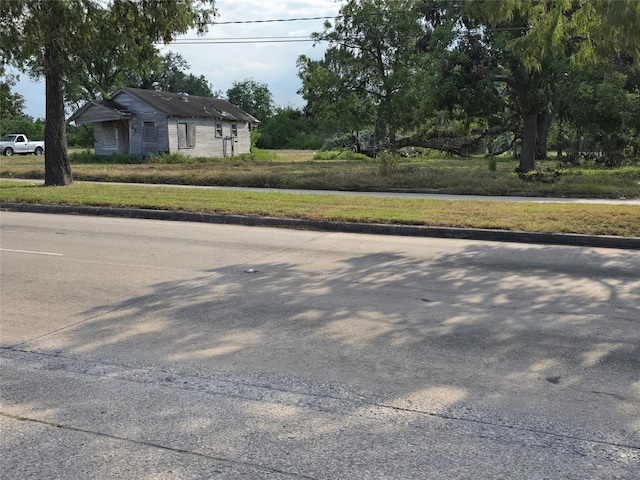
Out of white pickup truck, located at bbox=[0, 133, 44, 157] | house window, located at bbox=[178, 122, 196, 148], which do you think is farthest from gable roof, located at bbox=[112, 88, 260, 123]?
white pickup truck, located at bbox=[0, 133, 44, 157]

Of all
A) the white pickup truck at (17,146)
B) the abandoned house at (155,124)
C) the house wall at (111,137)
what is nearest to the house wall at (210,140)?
the abandoned house at (155,124)

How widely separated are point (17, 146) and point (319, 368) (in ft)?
175

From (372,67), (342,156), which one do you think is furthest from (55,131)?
(372,67)

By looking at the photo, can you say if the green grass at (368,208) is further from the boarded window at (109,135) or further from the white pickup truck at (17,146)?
the white pickup truck at (17,146)

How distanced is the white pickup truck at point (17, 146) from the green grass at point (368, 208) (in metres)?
35.5

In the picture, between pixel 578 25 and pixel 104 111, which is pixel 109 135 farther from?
pixel 578 25

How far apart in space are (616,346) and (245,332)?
10.3 feet

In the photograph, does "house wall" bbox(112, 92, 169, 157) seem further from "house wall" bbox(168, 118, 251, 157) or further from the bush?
the bush

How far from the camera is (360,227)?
12547mm

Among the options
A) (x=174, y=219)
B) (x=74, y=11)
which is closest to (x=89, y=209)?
(x=174, y=219)

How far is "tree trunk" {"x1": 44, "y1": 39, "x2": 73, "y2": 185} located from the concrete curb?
4.66 meters

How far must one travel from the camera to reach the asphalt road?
3600 mm

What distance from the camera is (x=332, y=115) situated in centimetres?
4825

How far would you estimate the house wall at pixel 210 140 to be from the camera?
138 ft
